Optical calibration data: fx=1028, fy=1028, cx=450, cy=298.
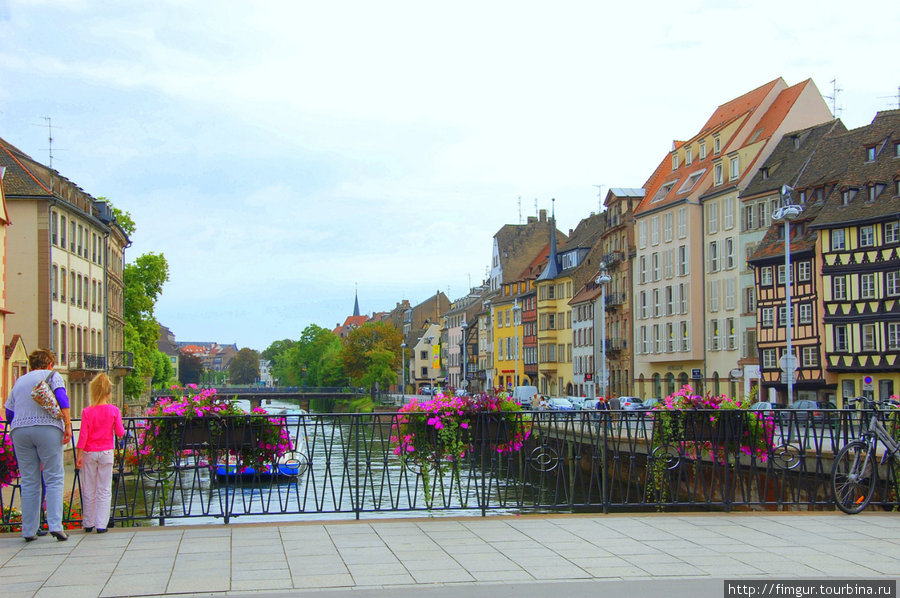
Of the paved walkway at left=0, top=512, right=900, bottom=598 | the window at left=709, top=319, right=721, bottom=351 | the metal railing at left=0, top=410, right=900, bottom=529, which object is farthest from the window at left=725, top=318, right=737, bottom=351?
the paved walkway at left=0, top=512, right=900, bottom=598

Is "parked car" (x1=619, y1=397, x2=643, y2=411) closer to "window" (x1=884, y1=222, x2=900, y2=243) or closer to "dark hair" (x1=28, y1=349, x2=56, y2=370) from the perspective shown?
"window" (x1=884, y1=222, x2=900, y2=243)

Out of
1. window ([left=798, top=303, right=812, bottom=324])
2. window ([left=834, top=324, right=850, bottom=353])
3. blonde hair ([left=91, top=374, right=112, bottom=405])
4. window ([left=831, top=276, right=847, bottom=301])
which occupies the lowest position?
blonde hair ([left=91, top=374, right=112, bottom=405])

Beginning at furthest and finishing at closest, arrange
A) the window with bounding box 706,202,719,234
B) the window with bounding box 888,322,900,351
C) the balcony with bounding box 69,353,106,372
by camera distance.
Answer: the window with bounding box 706,202,719,234 < the balcony with bounding box 69,353,106,372 < the window with bounding box 888,322,900,351

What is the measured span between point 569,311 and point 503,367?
1718 centimetres

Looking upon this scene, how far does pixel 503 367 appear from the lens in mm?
108688

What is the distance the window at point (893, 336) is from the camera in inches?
1919

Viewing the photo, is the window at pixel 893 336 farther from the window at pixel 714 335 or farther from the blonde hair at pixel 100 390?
the blonde hair at pixel 100 390

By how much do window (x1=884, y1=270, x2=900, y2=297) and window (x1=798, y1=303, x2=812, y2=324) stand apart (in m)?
5.35

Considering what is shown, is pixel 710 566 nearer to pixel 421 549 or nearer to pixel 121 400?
pixel 421 549

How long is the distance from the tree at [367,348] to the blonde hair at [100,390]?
11162 cm

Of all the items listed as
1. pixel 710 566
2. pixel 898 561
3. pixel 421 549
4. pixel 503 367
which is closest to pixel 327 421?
pixel 421 549

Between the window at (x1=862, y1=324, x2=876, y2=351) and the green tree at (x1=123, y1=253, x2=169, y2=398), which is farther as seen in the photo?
the green tree at (x1=123, y1=253, x2=169, y2=398)

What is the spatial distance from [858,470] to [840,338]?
41.6m

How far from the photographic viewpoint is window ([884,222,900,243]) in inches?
1896
